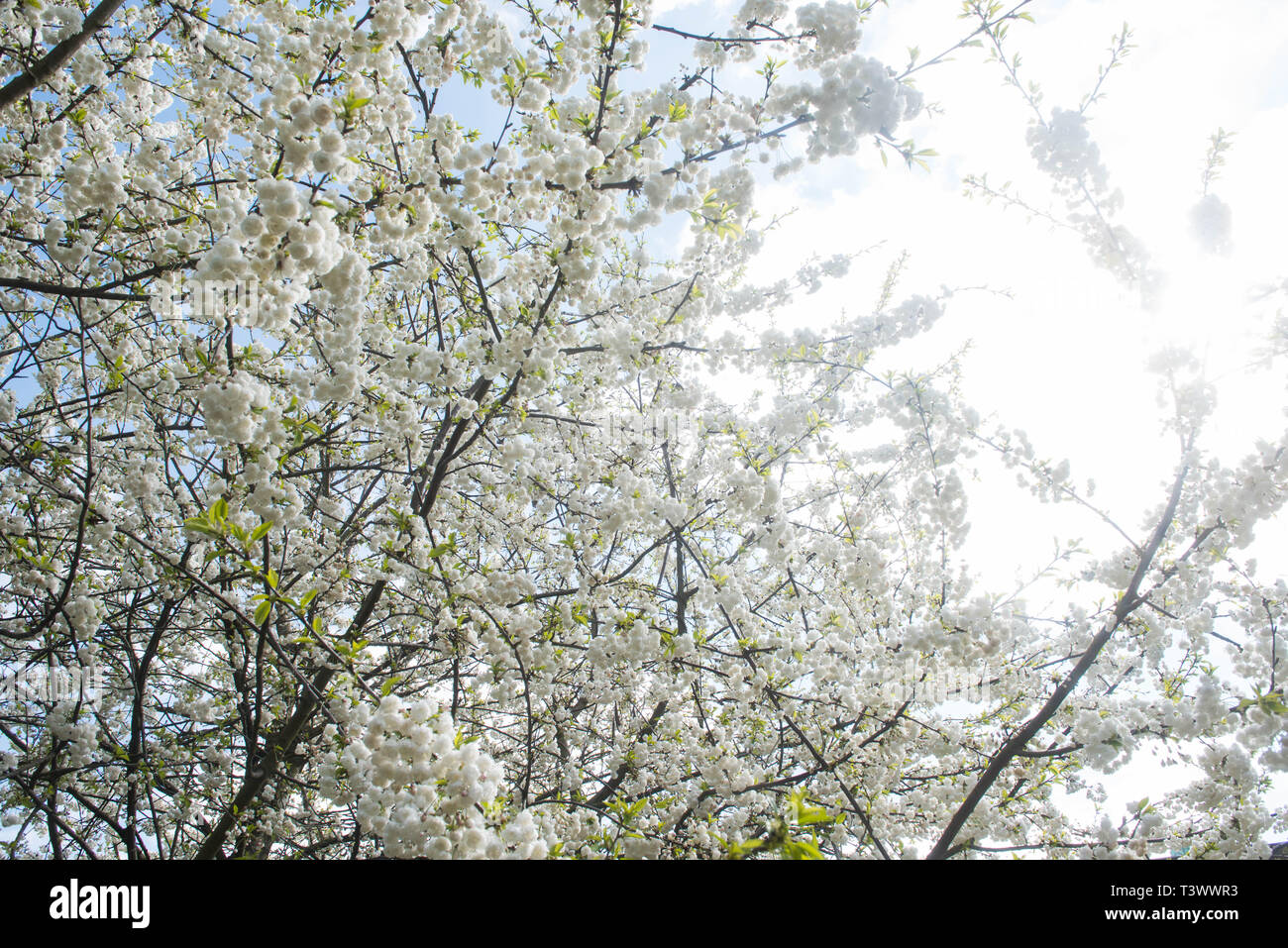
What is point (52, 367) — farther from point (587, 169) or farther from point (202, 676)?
point (587, 169)

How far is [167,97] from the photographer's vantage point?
4449 mm

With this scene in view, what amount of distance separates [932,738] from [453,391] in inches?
161

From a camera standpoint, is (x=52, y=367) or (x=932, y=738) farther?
(x=52, y=367)

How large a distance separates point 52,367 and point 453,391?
3732 millimetres

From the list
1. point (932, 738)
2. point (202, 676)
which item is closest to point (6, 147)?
point (202, 676)

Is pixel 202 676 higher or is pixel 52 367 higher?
pixel 52 367

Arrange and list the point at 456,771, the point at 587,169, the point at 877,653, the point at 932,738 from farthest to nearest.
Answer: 1. the point at 932,738
2. the point at 877,653
3. the point at 587,169
4. the point at 456,771

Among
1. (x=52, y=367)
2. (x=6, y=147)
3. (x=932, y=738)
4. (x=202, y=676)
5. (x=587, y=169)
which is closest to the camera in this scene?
(x=587, y=169)

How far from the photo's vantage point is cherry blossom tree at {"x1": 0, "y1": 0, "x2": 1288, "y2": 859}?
282 cm

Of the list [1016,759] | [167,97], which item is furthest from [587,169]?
[1016,759]

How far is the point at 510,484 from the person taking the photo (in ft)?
15.6

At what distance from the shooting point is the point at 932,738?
160 inches

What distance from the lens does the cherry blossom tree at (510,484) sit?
282cm
